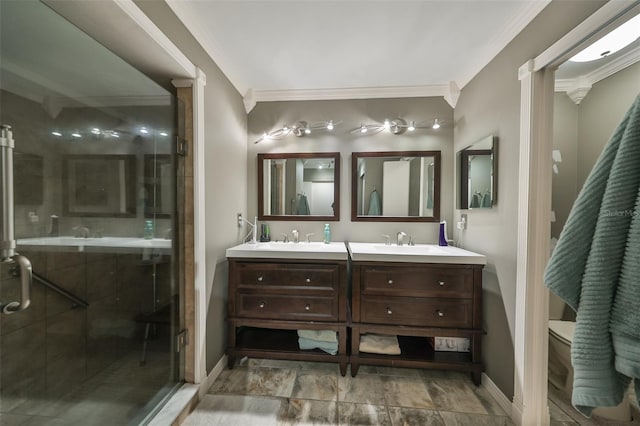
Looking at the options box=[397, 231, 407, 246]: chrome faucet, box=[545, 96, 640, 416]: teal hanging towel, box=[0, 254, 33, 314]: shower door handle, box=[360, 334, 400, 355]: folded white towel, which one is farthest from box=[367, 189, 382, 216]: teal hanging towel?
box=[0, 254, 33, 314]: shower door handle

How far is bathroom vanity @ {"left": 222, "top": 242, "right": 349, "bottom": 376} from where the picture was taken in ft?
5.19

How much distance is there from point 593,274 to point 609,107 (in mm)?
1941

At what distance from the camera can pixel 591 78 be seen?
67.4 inches

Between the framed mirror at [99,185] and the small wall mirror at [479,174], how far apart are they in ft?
7.09

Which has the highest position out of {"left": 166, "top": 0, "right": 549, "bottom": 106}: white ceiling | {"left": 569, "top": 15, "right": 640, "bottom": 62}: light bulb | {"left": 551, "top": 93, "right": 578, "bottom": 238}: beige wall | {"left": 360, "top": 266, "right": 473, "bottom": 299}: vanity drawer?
{"left": 166, "top": 0, "right": 549, "bottom": 106}: white ceiling

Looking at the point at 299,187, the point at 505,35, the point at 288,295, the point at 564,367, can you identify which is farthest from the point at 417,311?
the point at 505,35

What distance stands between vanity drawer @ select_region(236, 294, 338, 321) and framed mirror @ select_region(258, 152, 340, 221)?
2.57 feet


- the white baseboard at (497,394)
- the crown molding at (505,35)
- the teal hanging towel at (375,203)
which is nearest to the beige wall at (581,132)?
Result: the crown molding at (505,35)

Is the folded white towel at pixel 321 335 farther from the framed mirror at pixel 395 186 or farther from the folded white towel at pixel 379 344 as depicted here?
the framed mirror at pixel 395 186

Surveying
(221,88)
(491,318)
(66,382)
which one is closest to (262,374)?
(66,382)

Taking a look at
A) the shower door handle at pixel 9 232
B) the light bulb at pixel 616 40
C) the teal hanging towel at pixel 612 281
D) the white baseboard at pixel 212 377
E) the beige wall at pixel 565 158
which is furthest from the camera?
the beige wall at pixel 565 158

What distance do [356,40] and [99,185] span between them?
5.42 feet

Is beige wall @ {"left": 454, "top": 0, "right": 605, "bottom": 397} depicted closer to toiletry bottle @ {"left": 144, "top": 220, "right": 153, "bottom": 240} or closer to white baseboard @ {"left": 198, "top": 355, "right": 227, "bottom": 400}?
white baseboard @ {"left": 198, "top": 355, "right": 227, "bottom": 400}

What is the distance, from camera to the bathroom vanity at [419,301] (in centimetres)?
150
